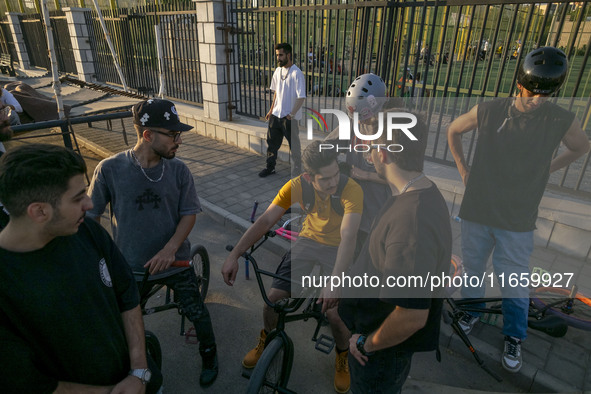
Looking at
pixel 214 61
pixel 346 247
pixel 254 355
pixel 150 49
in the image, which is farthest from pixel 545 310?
pixel 150 49

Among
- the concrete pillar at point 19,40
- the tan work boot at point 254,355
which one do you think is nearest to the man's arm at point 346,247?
the tan work boot at point 254,355

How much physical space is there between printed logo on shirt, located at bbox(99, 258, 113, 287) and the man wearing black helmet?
9.55ft

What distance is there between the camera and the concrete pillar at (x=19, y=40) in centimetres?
2033

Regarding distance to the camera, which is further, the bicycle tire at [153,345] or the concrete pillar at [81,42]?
the concrete pillar at [81,42]

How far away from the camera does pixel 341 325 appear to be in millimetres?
2908

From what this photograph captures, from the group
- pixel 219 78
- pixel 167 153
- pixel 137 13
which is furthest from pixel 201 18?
pixel 167 153

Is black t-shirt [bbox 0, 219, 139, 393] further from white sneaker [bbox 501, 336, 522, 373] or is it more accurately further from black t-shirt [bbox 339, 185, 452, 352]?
white sneaker [bbox 501, 336, 522, 373]

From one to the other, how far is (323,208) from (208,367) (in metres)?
1.72

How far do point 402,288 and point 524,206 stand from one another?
6.40ft

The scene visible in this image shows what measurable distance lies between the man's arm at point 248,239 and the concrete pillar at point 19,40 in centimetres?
2556

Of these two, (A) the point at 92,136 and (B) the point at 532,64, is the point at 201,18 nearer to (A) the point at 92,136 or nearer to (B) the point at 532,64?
(A) the point at 92,136

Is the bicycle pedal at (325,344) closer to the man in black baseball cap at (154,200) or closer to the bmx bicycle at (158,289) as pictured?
the man in black baseball cap at (154,200)

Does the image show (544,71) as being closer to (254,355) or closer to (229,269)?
(229,269)

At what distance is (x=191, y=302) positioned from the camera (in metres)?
2.97
